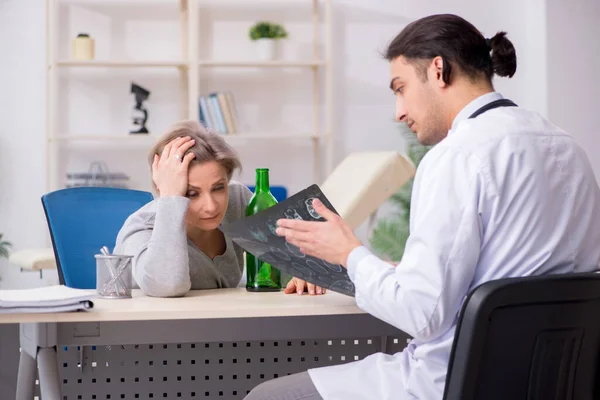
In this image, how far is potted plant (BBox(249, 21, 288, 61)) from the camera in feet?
18.6

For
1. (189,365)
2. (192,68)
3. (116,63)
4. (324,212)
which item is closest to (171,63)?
(192,68)

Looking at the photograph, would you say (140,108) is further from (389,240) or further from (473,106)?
(473,106)

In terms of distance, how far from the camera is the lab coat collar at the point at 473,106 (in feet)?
4.52

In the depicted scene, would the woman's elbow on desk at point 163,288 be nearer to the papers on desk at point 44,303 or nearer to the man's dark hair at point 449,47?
the papers on desk at point 44,303

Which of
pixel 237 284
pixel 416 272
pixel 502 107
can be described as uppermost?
pixel 502 107

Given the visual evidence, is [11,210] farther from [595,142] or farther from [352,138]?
[595,142]

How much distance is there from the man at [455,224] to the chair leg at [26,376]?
50 cm

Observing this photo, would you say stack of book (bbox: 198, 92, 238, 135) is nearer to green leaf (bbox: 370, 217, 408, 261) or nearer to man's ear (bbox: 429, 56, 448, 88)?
green leaf (bbox: 370, 217, 408, 261)

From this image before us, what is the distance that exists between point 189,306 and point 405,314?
20.4 inches

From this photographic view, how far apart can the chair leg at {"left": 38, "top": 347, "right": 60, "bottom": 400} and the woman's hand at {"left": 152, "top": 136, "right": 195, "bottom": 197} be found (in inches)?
18.1

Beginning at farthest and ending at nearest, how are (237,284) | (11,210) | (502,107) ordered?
(11,210), (237,284), (502,107)

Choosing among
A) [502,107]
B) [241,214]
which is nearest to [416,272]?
[502,107]

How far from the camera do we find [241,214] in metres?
2.17

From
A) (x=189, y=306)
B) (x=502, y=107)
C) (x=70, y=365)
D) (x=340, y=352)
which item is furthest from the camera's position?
(x=340, y=352)
